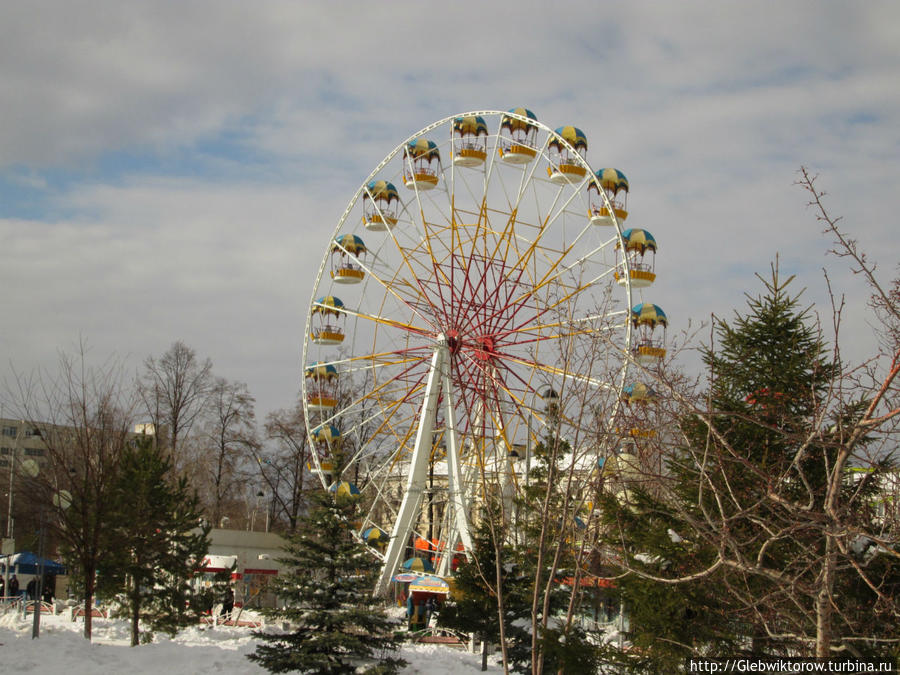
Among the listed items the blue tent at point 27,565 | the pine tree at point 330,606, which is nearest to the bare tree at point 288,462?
the blue tent at point 27,565

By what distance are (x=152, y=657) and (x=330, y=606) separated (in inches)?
156

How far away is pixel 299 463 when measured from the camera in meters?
43.2

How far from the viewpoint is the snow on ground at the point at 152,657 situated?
15.5 metres

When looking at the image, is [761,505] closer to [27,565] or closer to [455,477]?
[455,477]

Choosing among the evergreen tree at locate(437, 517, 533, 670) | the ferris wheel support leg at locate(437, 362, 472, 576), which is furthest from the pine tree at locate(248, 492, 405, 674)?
the ferris wheel support leg at locate(437, 362, 472, 576)

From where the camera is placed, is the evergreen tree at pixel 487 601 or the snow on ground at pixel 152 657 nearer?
the snow on ground at pixel 152 657

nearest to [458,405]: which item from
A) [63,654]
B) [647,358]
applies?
[647,358]

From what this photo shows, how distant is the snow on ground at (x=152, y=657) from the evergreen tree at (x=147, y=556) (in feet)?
2.51

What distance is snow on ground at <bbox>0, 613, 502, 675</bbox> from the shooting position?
610 inches

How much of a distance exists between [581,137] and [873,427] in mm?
20535

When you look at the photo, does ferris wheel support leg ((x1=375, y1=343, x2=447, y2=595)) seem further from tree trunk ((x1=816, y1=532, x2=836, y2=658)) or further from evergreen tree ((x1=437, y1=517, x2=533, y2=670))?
tree trunk ((x1=816, y1=532, x2=836, y2=658))

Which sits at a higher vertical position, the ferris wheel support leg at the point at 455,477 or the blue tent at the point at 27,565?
the ferris wheel support leg at the point at 455,477

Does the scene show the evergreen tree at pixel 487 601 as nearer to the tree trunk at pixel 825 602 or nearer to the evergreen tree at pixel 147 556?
the evergreen tree at pixel 147 556

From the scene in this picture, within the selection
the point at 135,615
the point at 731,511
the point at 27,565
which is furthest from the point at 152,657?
the point at 27,565
